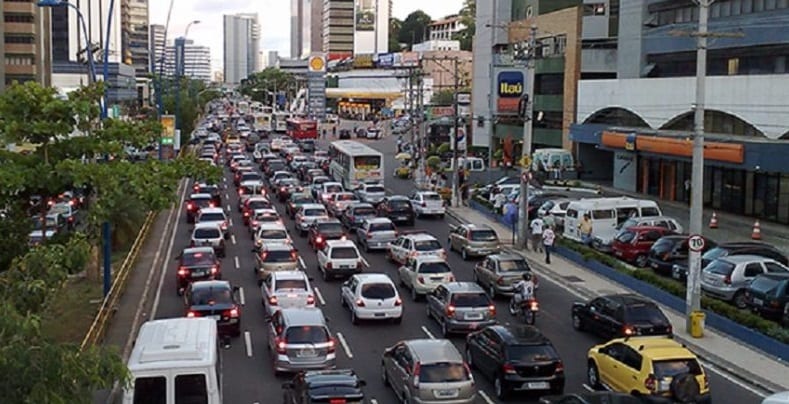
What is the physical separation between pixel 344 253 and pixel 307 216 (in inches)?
474

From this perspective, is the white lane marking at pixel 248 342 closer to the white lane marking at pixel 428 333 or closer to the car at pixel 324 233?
the white lane marking at pixel 428 333

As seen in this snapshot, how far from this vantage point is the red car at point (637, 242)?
127ft

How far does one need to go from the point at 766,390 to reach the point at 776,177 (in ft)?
98.6

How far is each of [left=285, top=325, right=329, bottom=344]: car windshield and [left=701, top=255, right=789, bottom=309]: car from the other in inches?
558

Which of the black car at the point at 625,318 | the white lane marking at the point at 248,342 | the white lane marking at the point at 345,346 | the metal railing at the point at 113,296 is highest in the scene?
the black car at the point at 625,318

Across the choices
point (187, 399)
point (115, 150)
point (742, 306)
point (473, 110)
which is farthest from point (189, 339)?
point (473, 110)

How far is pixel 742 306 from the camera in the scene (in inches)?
1191

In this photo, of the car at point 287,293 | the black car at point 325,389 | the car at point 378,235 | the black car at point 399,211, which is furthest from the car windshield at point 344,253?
the black car at point 325,389

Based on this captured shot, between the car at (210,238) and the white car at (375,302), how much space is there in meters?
12.5

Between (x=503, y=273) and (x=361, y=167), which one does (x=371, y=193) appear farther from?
(x=503, y=273)

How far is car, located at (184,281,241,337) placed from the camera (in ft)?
86.2

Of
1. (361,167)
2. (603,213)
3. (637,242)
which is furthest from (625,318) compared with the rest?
(361,167)

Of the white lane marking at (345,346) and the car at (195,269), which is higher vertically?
the car at (195,269)

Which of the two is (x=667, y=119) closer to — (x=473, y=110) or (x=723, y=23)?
(x=723, y=23)
